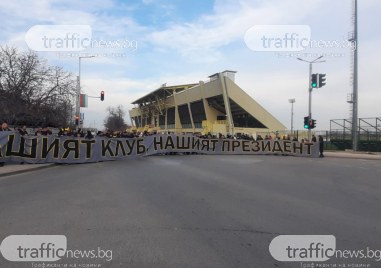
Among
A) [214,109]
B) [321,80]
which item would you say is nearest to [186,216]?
[321,80]

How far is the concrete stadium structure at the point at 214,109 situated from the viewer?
2616 inches

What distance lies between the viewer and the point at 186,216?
7.19 m

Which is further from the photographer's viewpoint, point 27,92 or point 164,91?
point 164,91

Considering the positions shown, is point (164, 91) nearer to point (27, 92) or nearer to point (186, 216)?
point (27, 92)

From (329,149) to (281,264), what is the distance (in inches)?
1638

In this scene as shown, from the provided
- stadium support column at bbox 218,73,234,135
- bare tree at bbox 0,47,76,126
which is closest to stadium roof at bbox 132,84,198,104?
stadium support column at bbox 218,73,234,135

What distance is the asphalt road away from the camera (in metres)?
5.12

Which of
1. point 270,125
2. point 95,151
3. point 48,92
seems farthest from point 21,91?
point 270,125

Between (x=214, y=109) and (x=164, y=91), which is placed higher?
(x=164, y=91)

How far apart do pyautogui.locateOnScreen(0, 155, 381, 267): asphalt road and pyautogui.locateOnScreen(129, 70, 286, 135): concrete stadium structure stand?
44.9 meters

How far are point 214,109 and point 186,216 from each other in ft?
229

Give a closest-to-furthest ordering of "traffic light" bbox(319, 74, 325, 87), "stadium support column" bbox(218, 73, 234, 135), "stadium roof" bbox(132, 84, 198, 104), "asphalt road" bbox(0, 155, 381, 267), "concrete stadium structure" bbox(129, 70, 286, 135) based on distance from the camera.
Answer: "asphalt road" bbox(0, 155, 381, 267), "traffic light" bbox(319, 74, 325, 87), "stadium support column" bbox(218, 73, 234, 135), "concrete stadium structure" bbox(129, 70, 286, 135), "stadium roof" bbox(132, 84, 198, 104)

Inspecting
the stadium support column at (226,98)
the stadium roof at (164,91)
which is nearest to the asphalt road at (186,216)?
the stadium support column at (226,98)

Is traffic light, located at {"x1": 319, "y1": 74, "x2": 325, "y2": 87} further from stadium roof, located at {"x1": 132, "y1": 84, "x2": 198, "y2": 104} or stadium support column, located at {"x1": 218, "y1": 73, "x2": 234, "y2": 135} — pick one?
stadium roof, located at {"x1": 132, "y1": 84, "x2": 198, "y2": 104}
